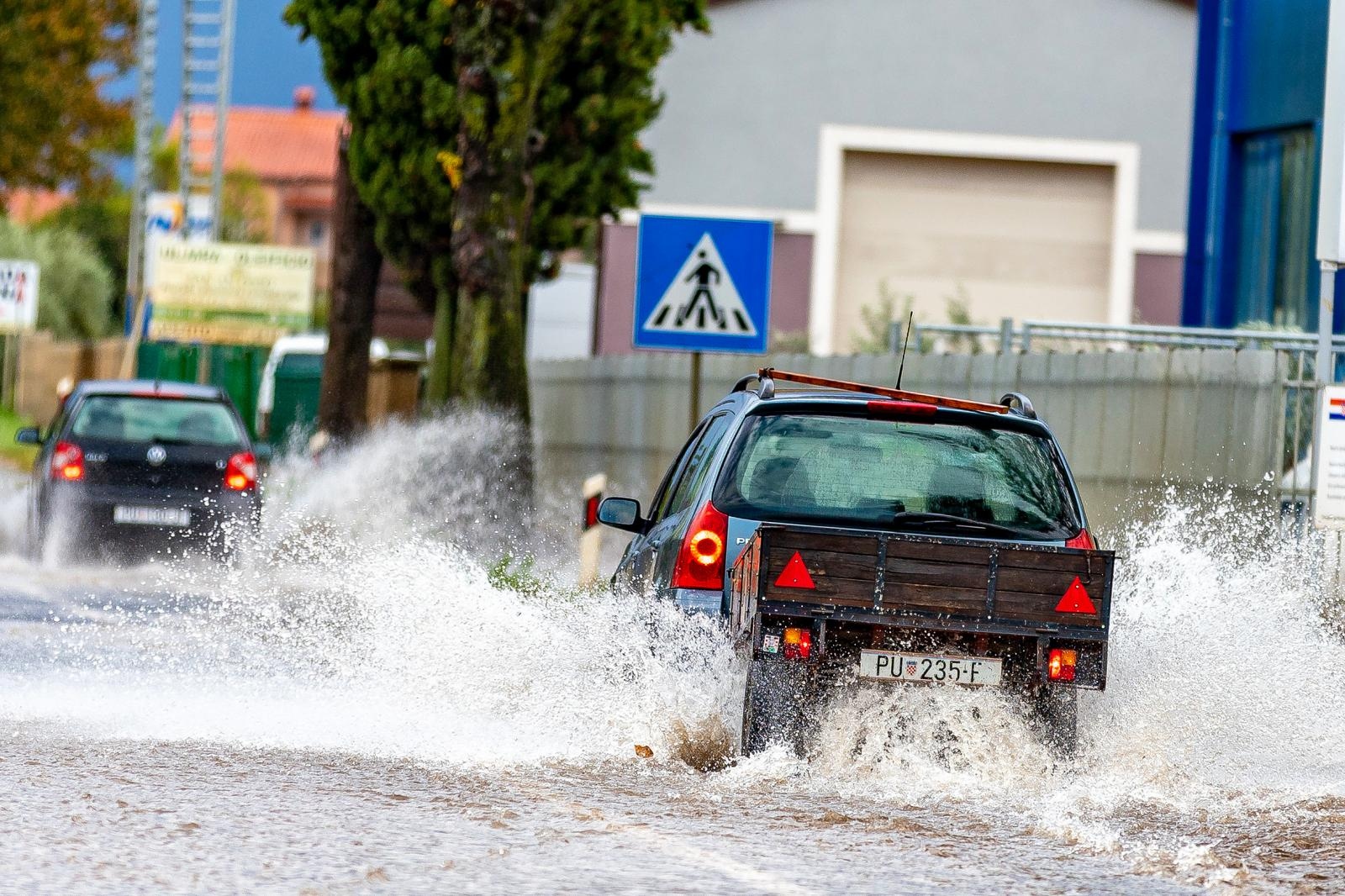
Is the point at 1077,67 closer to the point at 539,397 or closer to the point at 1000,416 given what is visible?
the point at 539,397

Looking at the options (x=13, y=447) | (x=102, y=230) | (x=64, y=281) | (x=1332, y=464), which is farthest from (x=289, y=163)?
(x=1332, y=464)

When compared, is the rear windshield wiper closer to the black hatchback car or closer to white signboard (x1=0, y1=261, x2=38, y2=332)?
the black hatchback car

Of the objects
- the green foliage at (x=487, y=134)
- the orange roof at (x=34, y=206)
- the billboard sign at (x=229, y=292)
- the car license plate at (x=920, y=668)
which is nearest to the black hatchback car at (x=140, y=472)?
the green foliage at (x=487, y=134)

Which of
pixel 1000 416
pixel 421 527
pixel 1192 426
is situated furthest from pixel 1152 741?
pixel 421 527

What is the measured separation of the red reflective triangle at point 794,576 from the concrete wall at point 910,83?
92.8 ft

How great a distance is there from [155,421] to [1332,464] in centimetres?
1018

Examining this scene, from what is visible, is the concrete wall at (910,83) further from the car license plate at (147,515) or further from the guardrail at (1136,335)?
the car license plate at (147,515)

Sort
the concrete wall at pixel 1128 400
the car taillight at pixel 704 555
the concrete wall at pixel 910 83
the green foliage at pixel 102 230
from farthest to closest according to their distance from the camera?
1. the green foliage at pixel 102 230
2. the concrete wall at pixel 910 83
3. the concrete wall at pixel 1128 400
4. the car taillight at pixel 704 555

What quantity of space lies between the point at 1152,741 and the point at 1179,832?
1566 mm

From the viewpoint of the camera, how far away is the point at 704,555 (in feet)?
29.5

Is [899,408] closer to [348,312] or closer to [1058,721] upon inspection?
[1058,721]

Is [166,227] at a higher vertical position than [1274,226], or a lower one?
higher

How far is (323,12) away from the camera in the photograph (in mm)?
24859

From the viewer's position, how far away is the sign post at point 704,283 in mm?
15789
